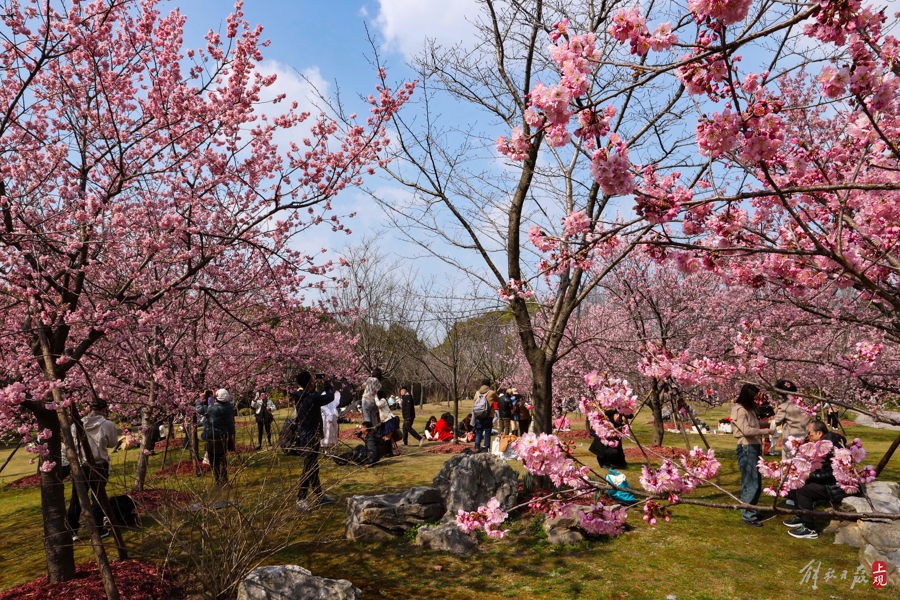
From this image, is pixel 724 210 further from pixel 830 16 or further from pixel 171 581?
pixel 171 581

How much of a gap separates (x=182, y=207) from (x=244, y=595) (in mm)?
4638

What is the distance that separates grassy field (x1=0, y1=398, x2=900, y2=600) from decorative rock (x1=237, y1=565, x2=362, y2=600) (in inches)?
7.6

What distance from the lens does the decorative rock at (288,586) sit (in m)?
4.20

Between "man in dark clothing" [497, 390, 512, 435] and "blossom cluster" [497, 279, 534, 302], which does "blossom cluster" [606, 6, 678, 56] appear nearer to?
"blossom cluster" [497, 279, 534, 302]

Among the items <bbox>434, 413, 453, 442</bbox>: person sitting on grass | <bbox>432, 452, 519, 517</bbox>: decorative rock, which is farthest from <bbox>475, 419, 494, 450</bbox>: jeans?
<bbox>432, 452, 519, 517</bbox>: decorative rock

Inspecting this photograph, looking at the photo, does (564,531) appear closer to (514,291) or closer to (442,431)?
(514,291)

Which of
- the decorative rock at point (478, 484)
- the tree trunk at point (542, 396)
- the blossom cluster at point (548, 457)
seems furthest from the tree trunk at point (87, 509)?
the tree trunk at point (542, 396)

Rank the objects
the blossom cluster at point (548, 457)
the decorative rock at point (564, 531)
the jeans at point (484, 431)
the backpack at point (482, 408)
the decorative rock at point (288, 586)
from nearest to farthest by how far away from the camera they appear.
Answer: the blossom cluster at point (548, 457)
the decorative rock at point (288, 586)
the decorative rock at point (564, 531)
the backpack at point (482, 408)
the jeans at point (484, 431)

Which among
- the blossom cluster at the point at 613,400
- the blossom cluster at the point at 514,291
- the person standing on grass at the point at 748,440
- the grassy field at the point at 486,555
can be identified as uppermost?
the blossom cluster at the point at 514,291

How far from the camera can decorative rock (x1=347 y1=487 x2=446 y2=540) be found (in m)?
6.73

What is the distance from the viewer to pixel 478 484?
7.22 meters

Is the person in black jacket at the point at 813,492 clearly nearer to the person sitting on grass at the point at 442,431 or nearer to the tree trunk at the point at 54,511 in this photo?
the tree trunk at the point at 54,511

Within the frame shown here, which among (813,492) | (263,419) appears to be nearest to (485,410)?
(263,419)

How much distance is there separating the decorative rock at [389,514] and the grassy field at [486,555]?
19cm
